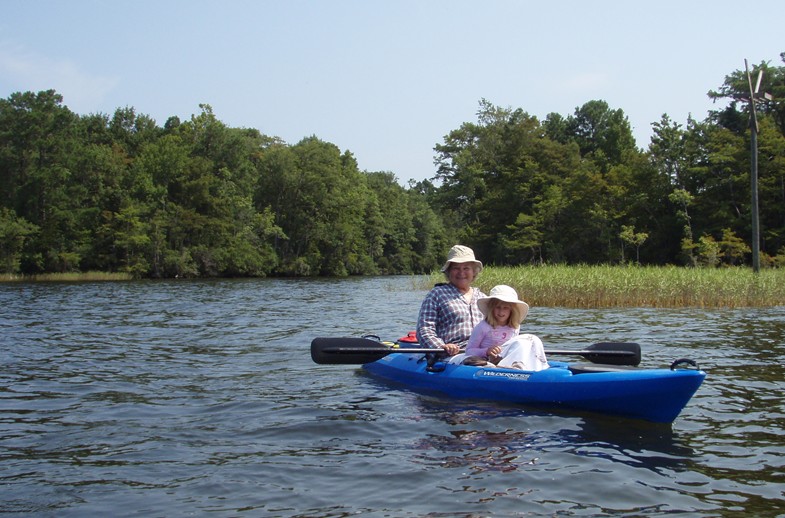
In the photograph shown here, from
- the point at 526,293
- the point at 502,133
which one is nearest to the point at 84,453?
the point at 526,293

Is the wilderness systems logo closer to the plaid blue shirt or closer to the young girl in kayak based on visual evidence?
the young girl in kayak

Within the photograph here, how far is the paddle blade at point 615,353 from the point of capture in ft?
24.3

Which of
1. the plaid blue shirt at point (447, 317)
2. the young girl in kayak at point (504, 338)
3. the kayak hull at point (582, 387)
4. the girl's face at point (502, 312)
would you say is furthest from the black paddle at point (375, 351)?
the girl's face at point (502, 312)

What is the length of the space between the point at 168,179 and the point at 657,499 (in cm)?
5358

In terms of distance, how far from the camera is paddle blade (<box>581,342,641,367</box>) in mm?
7398

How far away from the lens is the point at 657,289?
57.5 feet

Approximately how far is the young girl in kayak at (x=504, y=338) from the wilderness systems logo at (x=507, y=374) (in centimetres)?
9

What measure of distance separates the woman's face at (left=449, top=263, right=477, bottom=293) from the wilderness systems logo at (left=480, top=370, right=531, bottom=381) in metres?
1.15

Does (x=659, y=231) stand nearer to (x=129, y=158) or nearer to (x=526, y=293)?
(x=526, y=293)

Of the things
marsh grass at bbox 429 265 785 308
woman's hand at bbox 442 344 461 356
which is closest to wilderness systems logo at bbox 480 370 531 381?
woman's hand at bbox 442 344 461 356

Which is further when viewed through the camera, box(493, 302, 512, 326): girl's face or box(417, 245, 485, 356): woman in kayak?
box(417, 245, 485, 356): woman in kayak

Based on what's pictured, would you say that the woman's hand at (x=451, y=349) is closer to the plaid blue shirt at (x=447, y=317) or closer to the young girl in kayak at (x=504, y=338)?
the plaid blue shirt at (x=447, y=317)

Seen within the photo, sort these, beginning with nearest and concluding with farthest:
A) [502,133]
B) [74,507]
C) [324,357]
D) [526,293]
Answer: [74,507] < [324,357] < [526,293] < [502,133]

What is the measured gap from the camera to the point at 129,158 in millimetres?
58688
